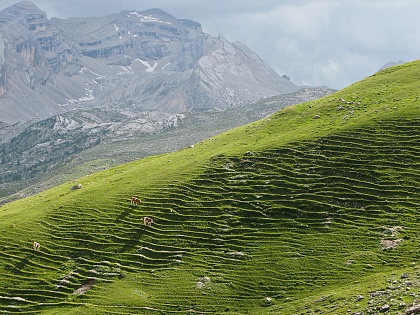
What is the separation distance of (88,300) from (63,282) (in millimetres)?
4823

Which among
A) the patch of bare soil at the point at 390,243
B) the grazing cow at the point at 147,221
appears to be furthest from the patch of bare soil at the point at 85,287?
the patch of bare soil at the point at 390,243

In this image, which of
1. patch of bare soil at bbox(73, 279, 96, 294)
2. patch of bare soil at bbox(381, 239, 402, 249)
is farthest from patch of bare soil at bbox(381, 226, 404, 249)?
patch of bare soil at bbox(73, 279, 96, 294)

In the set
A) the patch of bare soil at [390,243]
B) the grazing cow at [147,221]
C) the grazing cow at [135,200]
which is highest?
A: the grazing cow at [135,200]

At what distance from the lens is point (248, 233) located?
57.3 m

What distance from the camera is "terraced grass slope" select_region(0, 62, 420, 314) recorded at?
47.8 meters

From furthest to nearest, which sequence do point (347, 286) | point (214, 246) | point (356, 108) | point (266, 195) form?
point (356, 108) < point (266, 195) < point (214, 246) < point (347, 286)

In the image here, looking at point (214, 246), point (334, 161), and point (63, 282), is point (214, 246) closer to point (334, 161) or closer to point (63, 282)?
point (63, 282)

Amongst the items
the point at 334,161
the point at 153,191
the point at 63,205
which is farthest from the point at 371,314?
the point at 63,205

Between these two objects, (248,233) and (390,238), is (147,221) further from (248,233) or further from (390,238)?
(390,238)

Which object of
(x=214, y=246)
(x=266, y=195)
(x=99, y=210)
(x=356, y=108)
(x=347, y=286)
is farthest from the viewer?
(x=356, y=108)

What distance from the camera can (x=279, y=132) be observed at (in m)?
84.4

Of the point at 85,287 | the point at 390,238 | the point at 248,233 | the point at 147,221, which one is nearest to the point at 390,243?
the point at 390,238

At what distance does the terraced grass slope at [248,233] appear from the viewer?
4781cm

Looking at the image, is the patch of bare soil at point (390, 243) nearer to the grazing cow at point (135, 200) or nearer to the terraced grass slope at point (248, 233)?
the terraced grass slope at point (248, 233)
